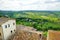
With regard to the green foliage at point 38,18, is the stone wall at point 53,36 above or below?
below

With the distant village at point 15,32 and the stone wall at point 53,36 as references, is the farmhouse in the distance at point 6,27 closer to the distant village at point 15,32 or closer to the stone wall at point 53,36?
the distant village at point 15,32

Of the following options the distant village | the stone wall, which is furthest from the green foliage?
the stone wall

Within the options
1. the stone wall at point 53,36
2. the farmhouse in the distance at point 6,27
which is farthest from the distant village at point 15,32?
the stone wall at point 53,36

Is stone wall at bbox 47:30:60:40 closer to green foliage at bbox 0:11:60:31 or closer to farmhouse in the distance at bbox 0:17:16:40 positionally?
green foliage at bbox 0:11:60:31

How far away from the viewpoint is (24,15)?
3.22 metres

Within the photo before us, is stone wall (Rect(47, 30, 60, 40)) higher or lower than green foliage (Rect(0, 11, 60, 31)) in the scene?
lower

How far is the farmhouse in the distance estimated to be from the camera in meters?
3.10

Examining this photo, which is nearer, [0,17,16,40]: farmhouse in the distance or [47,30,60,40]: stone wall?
[47,30,60,40]: stone wall

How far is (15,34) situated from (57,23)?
0.79 meters

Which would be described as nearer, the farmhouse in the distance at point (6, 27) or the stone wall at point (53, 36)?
the stone wall at point (53, 36)

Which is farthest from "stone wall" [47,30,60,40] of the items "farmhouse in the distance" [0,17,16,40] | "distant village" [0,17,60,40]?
"farmhouse in the distance" [0,17,16,40]

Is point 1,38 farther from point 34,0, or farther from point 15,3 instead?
point 34,0

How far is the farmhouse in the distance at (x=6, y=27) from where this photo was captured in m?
3.10

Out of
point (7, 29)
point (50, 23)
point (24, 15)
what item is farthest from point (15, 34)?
point (50, 23)
